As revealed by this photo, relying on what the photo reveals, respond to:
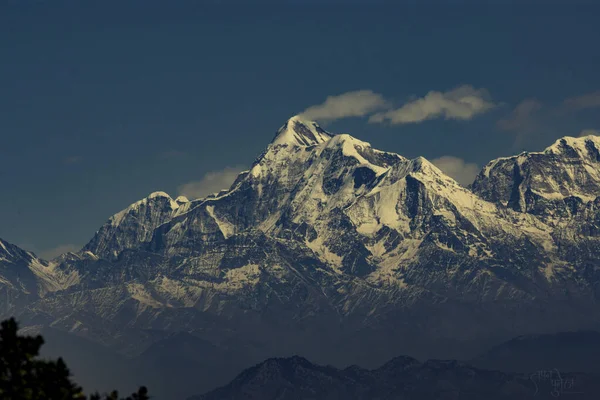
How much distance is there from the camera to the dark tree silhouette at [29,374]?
9788 centimetres

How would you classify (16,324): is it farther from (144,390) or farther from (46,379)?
(144,390)

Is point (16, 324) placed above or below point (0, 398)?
above

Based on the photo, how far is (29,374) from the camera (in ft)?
330

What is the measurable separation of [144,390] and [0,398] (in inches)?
502

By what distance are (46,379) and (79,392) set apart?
3776 mm

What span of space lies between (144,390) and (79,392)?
621cm

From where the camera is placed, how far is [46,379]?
332ft

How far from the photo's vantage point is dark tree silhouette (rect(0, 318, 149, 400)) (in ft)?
321

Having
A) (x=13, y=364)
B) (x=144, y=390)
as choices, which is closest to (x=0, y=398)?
(x=13, y=364)

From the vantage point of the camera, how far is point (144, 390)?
338 ft

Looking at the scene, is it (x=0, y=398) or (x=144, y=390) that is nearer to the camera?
(x=0, y=398)

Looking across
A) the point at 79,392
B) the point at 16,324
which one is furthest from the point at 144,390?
the point at 16,324

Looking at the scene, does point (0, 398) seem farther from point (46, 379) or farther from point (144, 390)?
point (144, 390)

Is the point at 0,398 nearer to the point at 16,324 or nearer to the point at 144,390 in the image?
the point at 16,324
